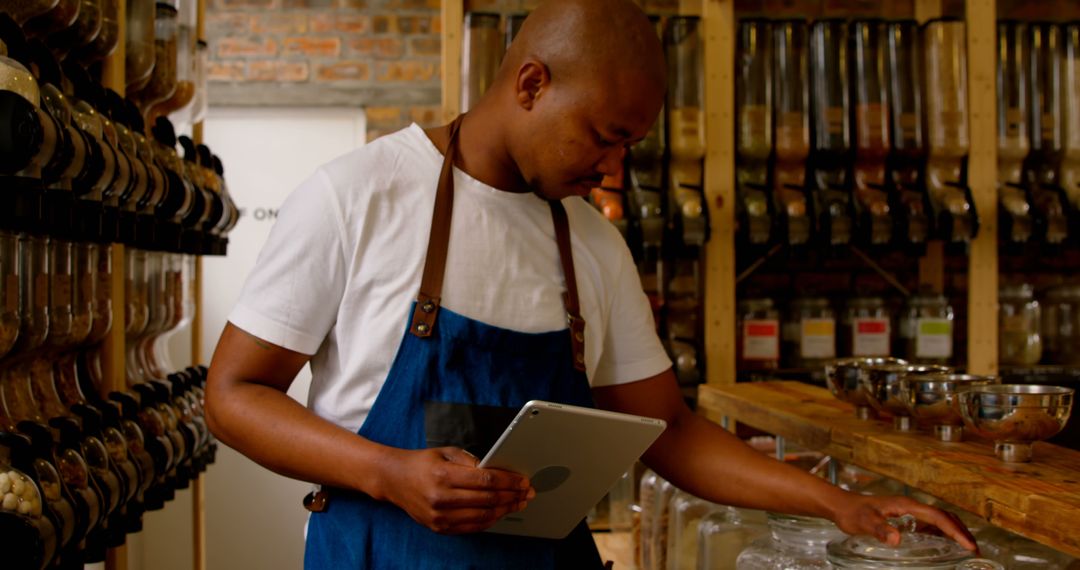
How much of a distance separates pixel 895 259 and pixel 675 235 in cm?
121

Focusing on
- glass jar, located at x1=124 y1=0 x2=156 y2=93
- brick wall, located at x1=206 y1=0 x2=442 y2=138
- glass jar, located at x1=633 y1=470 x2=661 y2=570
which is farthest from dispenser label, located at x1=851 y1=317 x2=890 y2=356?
glass jar, located at x1=124 y1=0 x2=156 y2=93

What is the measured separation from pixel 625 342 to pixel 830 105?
2.23m

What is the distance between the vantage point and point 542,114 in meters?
1.40

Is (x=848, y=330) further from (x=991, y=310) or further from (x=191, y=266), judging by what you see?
(x=191, y=266)

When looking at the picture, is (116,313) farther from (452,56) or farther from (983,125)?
(983,125)

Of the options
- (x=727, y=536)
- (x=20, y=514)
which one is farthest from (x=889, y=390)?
(x=20, y=514)

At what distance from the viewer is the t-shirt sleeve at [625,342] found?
A: 161cm

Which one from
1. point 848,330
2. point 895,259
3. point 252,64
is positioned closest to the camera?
point 848,330

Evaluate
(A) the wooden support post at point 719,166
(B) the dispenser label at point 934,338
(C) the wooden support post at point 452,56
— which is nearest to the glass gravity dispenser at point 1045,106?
(B) the dispenser label at point 934,338

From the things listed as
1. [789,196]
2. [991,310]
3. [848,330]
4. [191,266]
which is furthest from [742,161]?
[191,266]

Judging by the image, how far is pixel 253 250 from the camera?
4801 mm


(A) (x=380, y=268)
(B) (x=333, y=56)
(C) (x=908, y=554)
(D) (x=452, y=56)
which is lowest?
(C) (x=908, y=554)

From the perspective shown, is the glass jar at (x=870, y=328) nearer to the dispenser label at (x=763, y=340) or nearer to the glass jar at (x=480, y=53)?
the dispenser label at (x=763, y=340)

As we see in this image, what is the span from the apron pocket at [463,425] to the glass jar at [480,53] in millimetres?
2154
